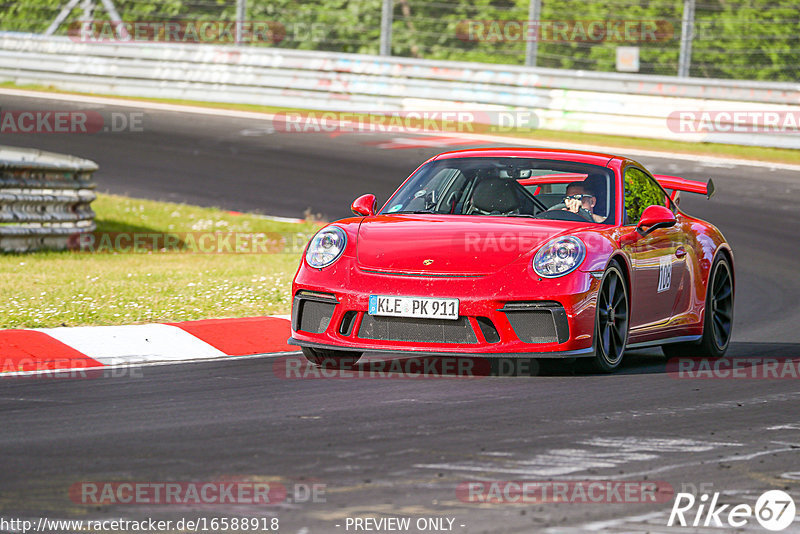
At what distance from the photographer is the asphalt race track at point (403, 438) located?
4.51m

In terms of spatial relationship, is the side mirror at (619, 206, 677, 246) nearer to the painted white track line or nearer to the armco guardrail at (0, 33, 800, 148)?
the painted white track line

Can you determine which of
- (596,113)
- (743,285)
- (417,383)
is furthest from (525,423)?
(596,113)

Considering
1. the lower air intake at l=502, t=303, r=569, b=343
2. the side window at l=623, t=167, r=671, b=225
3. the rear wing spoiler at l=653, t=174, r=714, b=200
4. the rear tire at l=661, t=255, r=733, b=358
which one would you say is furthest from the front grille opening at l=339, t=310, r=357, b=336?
the rear wing spoiler at l=653, t=174, r=714, b=200

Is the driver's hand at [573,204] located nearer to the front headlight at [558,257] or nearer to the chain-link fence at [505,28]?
the front headlight at [558,257]

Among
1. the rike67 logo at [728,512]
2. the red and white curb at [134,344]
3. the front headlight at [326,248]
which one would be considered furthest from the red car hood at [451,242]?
the rike67 logo at [728,512]

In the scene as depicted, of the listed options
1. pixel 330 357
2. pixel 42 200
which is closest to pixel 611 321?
pixel 330 357

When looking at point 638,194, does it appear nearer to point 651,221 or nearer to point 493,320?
point 651,221

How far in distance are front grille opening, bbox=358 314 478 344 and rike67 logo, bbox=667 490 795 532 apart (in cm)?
251

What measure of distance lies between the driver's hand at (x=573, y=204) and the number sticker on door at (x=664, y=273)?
60 centimetres

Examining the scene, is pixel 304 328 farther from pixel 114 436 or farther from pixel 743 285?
pixel 743 285

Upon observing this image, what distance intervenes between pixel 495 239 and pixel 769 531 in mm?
3337

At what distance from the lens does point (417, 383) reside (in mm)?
7145

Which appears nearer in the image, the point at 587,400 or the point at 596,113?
the point at 587,400

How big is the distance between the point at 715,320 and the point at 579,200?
1524 millimetres
